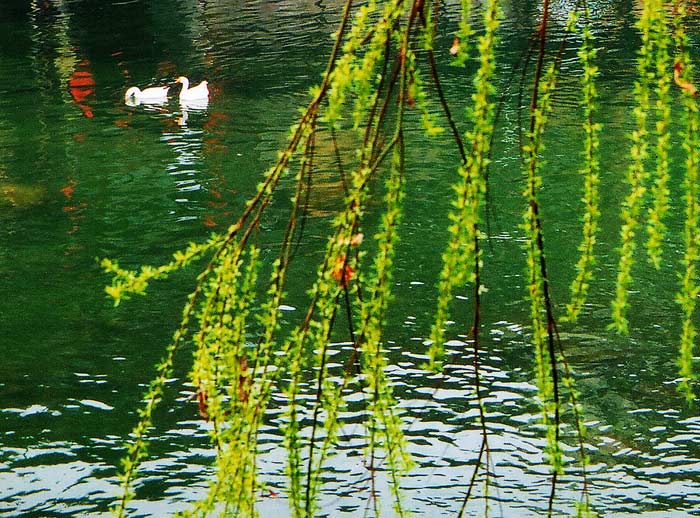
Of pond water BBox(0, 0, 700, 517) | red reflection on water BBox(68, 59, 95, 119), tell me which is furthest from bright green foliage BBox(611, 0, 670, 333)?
red reflection on water BBox(68, 59, 95, 119)

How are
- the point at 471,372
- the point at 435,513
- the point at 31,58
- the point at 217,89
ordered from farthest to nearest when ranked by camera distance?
1. the point at 31,58
2. the point at 217,89
3. the point at 471,372
4. the point at 435,513

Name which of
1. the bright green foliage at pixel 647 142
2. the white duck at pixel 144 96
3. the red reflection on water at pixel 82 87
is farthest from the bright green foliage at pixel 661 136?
the white duck at pixel 144 96

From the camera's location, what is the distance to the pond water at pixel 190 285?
6.35 metres

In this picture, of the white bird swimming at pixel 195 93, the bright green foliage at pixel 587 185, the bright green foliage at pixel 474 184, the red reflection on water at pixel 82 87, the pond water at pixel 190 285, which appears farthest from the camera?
the red reflection on water at pixel 82 87

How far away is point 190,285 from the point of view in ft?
30.9

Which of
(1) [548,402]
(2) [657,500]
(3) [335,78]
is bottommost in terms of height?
(2) [657,500]

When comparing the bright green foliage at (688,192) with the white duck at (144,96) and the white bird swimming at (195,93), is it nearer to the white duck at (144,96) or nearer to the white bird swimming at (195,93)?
the white bird swimming at (195,93)

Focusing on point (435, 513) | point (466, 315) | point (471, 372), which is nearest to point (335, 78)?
point (435, 513)

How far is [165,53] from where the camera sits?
1959cm

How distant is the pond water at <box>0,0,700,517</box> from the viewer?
20.8 feet

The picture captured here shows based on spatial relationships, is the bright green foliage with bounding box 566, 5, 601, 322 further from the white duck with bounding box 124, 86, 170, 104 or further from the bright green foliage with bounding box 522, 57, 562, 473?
the white duck with bounding box 124, 86, 170, 104

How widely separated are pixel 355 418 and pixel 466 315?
1958mm

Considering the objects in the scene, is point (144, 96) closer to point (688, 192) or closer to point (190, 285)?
point (190, 285)

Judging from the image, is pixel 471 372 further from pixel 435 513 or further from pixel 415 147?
pixel 415 147
